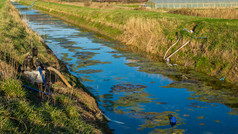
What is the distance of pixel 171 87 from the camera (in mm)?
13008

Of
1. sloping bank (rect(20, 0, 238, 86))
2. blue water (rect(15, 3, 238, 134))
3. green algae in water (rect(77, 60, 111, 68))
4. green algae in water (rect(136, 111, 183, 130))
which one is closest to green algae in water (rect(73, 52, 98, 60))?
blue water (rect(15, 3, 238, 134))

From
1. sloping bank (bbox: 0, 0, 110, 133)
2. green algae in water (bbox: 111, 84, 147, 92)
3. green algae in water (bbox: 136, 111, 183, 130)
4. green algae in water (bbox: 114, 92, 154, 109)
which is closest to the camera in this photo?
sloping bank (bbox: 0, 0, 110, 133)

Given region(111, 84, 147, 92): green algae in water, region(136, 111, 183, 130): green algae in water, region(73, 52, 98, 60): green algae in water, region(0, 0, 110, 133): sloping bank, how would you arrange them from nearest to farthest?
region(0, 0, 110, 133): sloping bank → region(136, 111, 183, 130): green algae in water → region(111, 84, 147, 92): green algae in water → region(73, 52, 98, 60): green algae in water

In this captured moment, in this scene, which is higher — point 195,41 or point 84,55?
point 195,41

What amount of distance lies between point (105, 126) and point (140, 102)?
2.67m

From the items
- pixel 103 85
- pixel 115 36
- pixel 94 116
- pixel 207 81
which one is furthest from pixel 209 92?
pixel 115 36

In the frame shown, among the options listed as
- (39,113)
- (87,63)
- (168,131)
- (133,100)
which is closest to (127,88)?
(133,100)

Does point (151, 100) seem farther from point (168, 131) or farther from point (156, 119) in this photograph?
point (168, 131)

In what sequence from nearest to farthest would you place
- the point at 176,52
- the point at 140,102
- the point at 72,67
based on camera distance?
the point at 140,102 < the point at 72,67 < the point at 176,52

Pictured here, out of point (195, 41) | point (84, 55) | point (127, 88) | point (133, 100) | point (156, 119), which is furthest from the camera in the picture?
point (84, 55)

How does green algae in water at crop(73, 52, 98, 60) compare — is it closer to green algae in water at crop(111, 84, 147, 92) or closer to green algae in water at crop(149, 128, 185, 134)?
green algae in water at crop(111, 84, 147, 92)

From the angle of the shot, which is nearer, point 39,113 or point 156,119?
point 39,113

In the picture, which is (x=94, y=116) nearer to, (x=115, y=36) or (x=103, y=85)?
(x=103, y=85)

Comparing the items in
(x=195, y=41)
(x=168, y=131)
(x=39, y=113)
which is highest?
(x=195, y=41)
